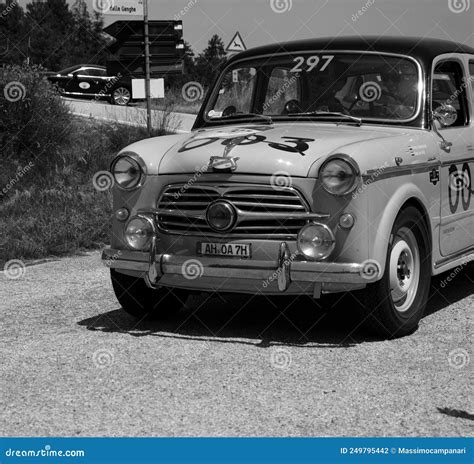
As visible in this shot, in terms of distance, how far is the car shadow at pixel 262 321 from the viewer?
20.5ft

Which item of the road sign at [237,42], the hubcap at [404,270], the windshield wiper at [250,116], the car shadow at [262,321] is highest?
the road sign at [237,42]

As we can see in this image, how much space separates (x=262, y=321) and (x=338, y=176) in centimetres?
144

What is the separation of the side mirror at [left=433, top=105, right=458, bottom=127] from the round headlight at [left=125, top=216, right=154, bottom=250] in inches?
82.2

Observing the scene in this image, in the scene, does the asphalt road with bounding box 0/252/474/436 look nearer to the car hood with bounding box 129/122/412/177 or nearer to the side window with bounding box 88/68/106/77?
the car hood with bounding box 129/122/412/177

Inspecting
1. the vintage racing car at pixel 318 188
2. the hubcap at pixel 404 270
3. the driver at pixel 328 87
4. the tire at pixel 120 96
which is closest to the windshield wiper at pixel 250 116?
the vintage racing car at pixel 318 188

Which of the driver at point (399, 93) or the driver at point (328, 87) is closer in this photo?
the driver at point (399, 93)

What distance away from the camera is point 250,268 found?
6.00 metres

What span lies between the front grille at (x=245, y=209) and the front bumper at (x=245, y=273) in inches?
5.9

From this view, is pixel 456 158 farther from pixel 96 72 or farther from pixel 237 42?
pixel 96 72

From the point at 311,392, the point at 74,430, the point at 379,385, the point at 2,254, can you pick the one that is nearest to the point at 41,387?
the point at 74,430

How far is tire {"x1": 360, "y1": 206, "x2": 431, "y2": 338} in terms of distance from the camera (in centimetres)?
604

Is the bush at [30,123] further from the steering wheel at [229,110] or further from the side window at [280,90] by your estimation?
the side window at [280,90]

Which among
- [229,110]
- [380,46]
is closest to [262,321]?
[229,110]

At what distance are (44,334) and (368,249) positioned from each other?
216 centimetres
